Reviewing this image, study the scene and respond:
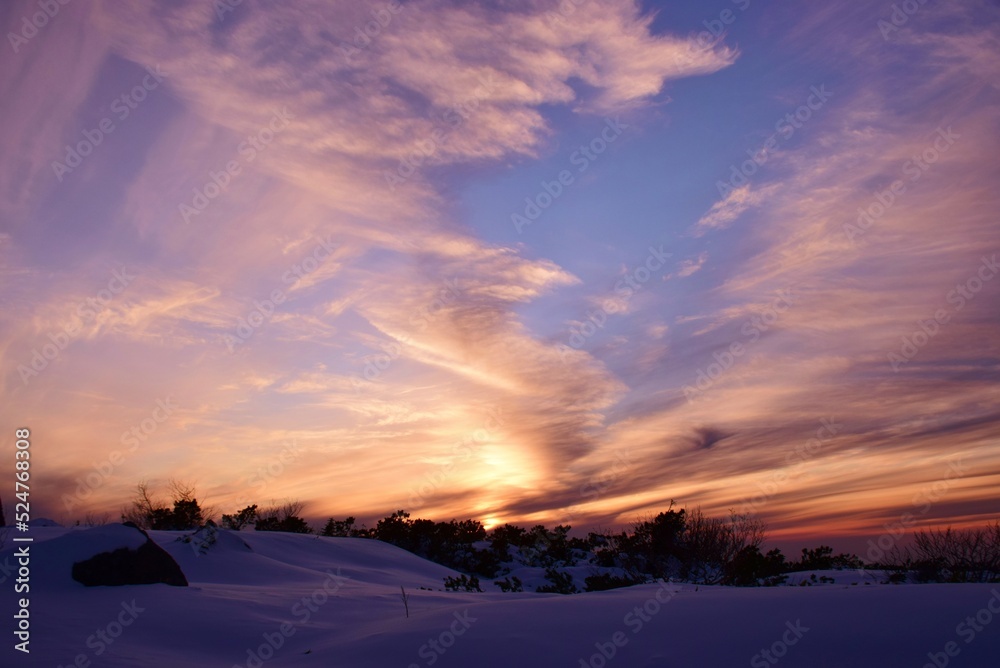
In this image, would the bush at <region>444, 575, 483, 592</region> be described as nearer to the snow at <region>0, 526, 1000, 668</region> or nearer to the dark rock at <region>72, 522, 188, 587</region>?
the snow at <region>0, 526, 1000, 668</region>

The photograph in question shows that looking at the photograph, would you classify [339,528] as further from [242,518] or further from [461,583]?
[461,583]

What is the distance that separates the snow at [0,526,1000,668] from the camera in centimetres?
457

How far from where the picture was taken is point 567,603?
21.7 feet

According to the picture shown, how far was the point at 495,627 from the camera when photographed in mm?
5922

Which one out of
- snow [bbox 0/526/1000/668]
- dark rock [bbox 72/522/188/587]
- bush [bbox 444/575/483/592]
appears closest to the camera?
snow [bbox 0/526/1000/668]

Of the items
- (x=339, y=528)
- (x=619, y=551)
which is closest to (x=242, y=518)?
(x=339, y=528)

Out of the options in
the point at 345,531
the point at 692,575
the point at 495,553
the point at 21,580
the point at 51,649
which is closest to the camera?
the point at 51,649

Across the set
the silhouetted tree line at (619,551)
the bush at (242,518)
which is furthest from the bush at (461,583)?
the bush at (242,518)

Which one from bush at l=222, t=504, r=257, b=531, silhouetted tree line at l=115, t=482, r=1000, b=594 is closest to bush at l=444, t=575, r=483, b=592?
silhouetted tree line at l=115, t=482, r=1000, b=594

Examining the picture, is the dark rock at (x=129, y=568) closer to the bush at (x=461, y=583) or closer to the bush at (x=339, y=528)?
the bush at (x=461, y=583)

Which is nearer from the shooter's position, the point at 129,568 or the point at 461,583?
the point at 129,568

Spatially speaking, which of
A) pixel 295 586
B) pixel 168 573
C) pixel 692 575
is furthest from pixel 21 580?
pixel 692 575

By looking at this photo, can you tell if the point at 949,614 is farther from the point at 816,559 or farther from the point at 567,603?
the point at 816,559

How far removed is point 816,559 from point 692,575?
650 cm
